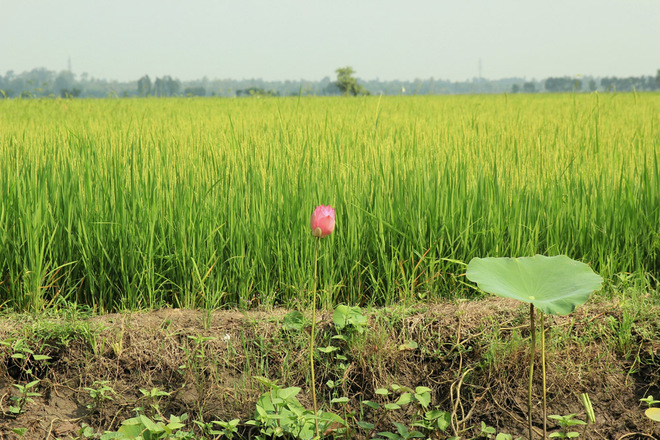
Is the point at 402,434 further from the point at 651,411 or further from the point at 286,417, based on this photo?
the point at 651,411

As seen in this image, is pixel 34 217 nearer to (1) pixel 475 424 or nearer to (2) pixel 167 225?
(2) pixel 167 225

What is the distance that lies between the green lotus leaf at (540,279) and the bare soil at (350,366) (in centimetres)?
36

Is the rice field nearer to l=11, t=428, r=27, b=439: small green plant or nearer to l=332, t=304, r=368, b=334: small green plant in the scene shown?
l=332, t=304, r=368, b=334: small green plant

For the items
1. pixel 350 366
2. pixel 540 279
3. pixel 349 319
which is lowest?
pixel 350 366

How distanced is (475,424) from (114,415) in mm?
1309

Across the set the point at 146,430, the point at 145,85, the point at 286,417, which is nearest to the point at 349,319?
the point at 286,417

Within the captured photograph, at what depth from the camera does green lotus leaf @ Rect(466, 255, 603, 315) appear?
1601mm

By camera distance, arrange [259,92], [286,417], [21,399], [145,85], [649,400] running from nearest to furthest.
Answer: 1. [286,417]
2. [649,400]
3. [21,399]
4. [145,85]
5. [259,92]

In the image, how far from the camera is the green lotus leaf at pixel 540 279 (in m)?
1.60

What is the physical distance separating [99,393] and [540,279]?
161 cm

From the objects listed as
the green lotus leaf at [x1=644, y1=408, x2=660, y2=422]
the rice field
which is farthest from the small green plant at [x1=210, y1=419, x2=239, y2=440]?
the green lotus leaf at [x1=644, y1=408, x2=660, y2=422]

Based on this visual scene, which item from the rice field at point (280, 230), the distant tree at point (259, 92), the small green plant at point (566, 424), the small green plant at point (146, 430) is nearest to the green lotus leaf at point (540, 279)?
the small green plant at point (566, 424)

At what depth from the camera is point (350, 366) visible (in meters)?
1.98

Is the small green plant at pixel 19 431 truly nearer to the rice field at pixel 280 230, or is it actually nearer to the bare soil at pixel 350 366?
the bare soil at pixel 350 366
